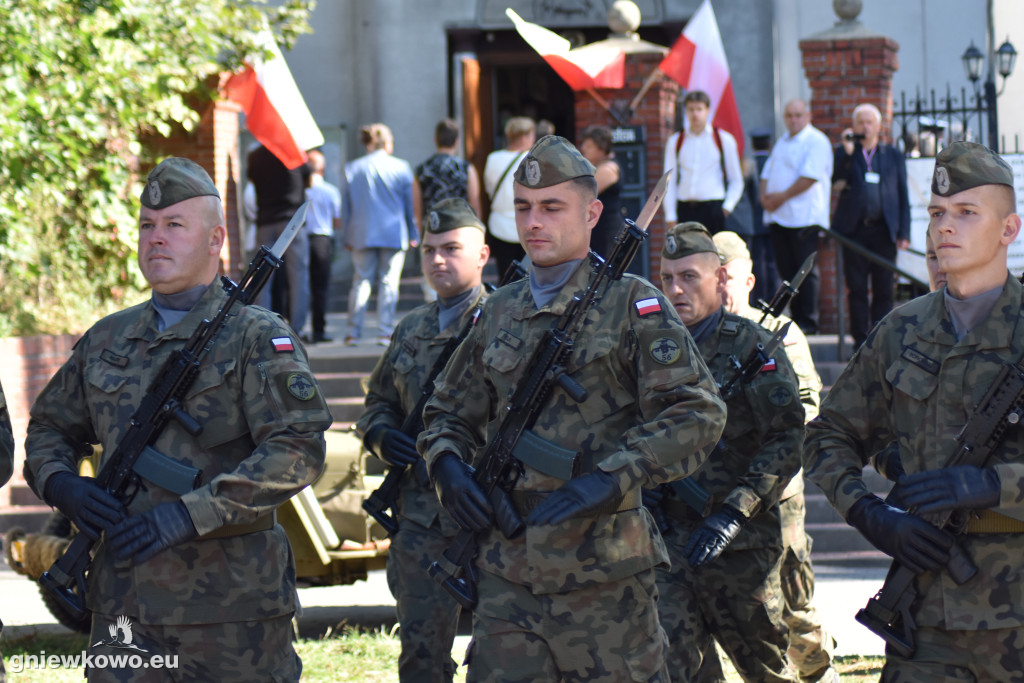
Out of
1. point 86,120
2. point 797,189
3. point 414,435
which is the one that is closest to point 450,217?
point 414,435

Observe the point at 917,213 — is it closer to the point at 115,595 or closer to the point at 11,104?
the point at 11,104

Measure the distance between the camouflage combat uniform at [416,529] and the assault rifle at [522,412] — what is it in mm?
1279

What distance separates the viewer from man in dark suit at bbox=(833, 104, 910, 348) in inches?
459

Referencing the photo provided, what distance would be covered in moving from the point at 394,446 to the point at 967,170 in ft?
9.18

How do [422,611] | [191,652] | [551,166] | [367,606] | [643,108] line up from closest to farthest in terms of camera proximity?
[191,652], [551,166], [422,611], [367,606], [643,108]

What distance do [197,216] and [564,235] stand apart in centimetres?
119

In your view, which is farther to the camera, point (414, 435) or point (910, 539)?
point (414, 435)

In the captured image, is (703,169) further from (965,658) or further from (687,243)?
(965,658)

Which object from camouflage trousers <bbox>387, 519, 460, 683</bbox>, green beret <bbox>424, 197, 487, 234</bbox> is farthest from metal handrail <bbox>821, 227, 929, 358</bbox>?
camouflage trousers <bbox>387, 519, 460, 683</bbox>

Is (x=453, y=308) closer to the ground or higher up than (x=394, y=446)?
higher up

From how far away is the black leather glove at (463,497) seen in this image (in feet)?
13.7

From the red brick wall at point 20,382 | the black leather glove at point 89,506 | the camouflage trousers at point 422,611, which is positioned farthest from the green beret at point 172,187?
the red brick wall at point 20,382

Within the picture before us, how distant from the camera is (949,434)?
157 inches

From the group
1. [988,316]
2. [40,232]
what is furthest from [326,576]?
[40,232]
